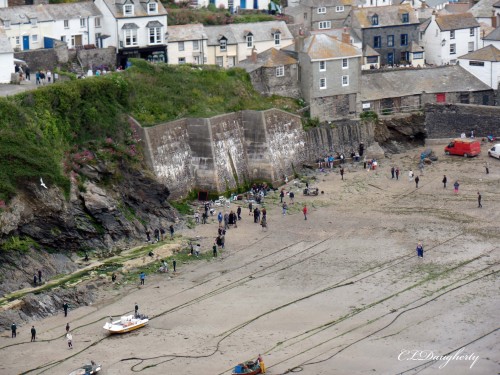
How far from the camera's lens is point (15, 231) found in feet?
222

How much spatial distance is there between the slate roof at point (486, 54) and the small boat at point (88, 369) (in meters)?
47.8

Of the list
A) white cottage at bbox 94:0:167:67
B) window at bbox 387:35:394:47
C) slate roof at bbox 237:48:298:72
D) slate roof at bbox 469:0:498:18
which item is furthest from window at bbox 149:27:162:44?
slate roof at bbox 469:0:498:18

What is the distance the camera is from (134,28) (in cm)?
8888

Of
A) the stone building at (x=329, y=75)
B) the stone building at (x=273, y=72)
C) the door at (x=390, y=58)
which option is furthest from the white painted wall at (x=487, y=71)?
the stone building at (x=273, y=72)

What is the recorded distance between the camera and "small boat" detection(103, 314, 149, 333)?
5975 cm

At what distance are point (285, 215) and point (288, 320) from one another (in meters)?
16.7

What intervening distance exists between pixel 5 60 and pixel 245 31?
20349 millimetres

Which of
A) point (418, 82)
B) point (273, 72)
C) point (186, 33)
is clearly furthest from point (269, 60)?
point (418, 82)

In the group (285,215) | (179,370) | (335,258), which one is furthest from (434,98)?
(179,370)

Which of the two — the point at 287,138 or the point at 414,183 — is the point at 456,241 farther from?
the point at 287,138

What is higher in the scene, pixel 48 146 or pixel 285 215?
pixel 48 146

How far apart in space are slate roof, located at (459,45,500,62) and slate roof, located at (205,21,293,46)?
41.8 ft

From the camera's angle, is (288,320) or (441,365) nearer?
(441,365)

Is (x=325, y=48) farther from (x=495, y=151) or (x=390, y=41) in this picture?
(x=390, y=41)
